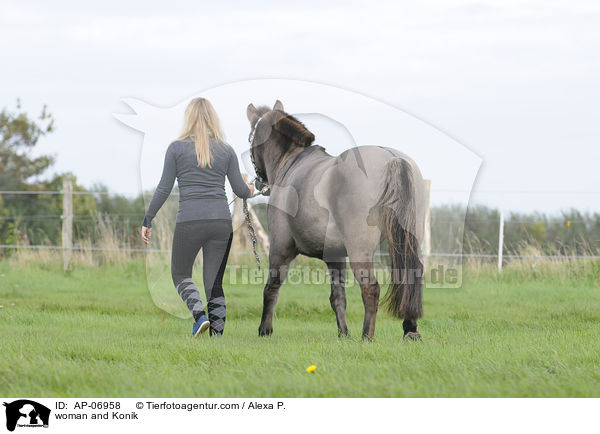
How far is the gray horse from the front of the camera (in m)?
5.76

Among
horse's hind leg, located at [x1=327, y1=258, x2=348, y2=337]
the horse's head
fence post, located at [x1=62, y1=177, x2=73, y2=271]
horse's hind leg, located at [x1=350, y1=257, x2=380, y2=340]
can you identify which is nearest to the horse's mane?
the horse's head

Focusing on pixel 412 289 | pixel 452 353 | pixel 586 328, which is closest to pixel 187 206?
pixel 412 289

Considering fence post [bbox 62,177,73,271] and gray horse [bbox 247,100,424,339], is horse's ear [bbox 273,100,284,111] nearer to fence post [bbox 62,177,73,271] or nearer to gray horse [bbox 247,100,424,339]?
gray horse [bbox 247,100,424,339]

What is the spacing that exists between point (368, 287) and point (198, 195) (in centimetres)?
178

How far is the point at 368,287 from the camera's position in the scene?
5.84m

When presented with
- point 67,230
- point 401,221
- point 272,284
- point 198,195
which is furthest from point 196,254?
point 67,230

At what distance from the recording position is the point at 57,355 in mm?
5199

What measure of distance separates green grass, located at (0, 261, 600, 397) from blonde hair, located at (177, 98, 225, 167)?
171 centimetres

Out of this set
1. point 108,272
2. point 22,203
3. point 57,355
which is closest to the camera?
point 57,355

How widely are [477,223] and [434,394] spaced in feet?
59.5

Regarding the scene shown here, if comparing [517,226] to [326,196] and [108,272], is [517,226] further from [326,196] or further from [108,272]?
[326,196]

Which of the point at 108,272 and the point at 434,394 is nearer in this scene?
the point at 434,394

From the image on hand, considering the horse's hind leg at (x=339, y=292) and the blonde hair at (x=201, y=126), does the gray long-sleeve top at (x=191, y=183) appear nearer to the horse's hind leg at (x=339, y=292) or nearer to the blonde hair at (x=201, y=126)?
the blonde hair at (x=201, y=126)
